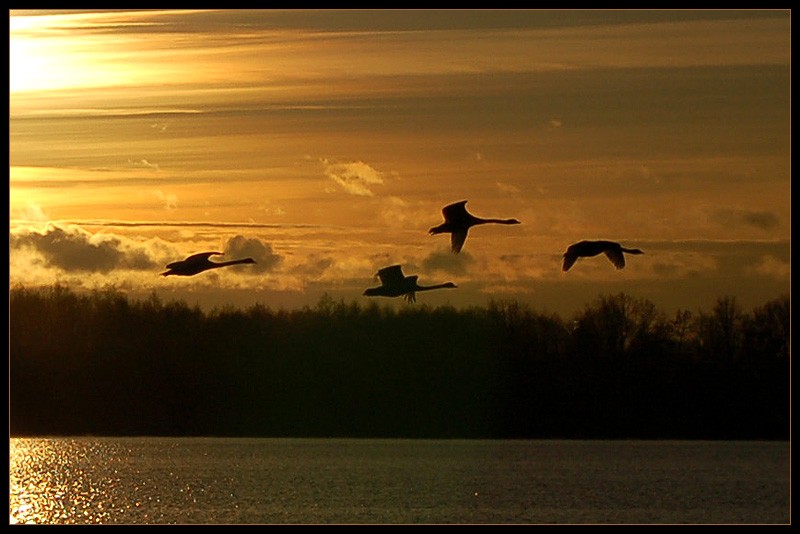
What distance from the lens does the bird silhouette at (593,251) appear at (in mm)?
13092

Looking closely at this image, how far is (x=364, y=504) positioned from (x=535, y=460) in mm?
23197

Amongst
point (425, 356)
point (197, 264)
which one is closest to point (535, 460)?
point (425, 356)

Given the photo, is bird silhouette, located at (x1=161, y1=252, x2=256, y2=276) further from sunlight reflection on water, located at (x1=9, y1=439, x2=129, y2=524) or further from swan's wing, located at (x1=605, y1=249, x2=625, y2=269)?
sunlight reflection on water, located at (x1=9, y1=439, x2=129, y2=524)

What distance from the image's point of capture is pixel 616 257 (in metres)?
13.8

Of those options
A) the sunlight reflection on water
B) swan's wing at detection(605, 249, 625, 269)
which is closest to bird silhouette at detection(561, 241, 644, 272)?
swan's wing at detection(605, 249, 625, 269)

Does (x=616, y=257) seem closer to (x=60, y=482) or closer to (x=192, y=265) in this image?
(x=192, y=265)

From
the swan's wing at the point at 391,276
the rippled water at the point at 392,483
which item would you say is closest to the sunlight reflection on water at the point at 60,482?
the rippled water at the point at 392,483

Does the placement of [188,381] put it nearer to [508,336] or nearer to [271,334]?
[271,334]

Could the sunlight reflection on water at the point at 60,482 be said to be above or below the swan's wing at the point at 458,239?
below

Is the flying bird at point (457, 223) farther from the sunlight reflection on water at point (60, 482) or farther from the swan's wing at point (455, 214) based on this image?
the sunlight reflection on water at point (60, 482)

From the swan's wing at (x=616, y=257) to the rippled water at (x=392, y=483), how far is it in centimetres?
1815

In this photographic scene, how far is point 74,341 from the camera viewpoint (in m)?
46.9

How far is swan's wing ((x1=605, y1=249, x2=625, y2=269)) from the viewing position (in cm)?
1359

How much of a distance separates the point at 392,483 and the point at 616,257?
30.1 metres
